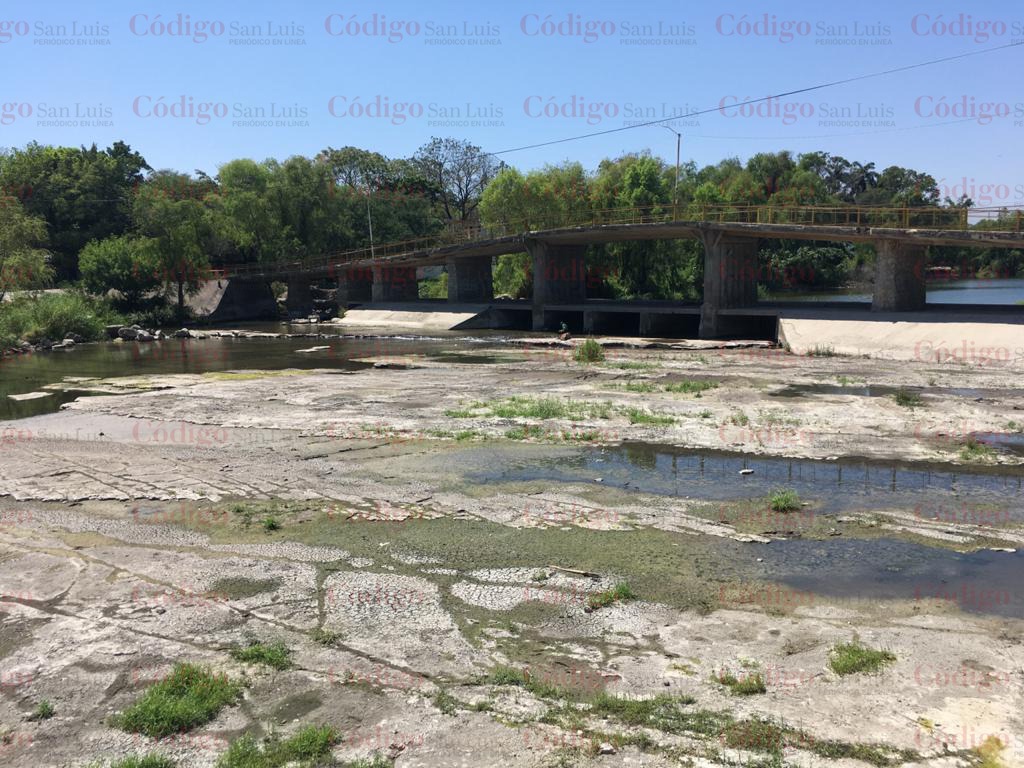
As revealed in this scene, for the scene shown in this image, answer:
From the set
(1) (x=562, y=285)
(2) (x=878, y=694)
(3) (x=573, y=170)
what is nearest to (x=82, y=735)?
(2) (x=878, y=694)

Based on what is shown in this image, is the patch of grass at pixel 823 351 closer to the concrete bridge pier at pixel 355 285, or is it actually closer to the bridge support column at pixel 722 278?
the bridge support column at pixel 722 278

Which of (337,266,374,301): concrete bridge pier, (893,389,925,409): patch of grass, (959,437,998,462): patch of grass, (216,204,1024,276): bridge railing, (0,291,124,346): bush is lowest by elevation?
(959,437,998,462): patch of grass

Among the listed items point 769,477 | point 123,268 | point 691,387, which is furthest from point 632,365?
point 123,268

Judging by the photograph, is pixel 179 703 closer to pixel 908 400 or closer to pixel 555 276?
pixel 908 400

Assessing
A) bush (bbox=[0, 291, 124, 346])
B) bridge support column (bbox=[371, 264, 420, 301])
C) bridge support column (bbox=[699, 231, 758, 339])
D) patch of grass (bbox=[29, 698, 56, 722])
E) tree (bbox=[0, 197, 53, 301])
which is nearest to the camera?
patch of grass (bbox=[29, 698, 56, 722])

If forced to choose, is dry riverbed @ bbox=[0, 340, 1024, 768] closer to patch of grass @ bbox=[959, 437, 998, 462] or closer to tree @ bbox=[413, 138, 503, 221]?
patch of grass @ bbox=[959, 437, 998, 462]

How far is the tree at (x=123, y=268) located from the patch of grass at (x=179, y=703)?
57046 mm

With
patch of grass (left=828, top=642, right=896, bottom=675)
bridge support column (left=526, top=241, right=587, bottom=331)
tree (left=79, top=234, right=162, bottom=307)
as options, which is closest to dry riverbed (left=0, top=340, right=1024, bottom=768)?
patch of grass (left=828, top=642, right=896, bottom=675)

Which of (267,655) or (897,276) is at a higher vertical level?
(897,276)

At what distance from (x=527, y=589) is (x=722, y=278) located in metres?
34.7

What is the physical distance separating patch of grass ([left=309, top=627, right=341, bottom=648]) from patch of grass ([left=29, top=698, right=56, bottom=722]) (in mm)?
2176

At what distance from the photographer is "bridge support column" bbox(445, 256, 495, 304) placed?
5781cm

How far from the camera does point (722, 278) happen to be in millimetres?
40656

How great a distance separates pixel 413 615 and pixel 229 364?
28863 mm
